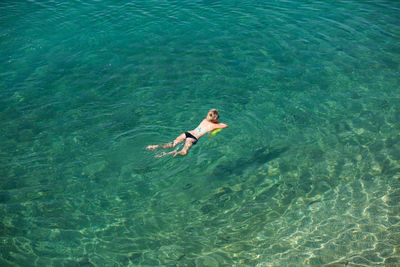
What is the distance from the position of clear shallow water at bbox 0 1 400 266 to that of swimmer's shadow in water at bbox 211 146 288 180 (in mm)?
55

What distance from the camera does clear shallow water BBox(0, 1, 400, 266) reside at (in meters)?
8.73

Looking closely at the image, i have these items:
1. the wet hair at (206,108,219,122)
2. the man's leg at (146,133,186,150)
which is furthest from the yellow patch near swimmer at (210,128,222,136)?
the man's leg at (146,133,186,150)

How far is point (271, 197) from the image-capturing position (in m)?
9.95

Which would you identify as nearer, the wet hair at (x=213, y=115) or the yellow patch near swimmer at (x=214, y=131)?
the wet hair at (x=213, y=115)

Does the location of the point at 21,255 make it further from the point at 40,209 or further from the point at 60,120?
the point at 60,120

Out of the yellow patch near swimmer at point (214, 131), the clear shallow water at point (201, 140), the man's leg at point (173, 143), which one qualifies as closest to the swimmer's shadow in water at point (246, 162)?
the clear shallow water at point (201, 140)

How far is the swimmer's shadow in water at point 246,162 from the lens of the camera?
421 inches

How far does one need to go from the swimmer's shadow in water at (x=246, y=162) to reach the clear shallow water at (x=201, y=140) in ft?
0.18

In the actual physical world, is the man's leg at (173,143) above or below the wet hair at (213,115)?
below

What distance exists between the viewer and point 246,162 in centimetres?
1104

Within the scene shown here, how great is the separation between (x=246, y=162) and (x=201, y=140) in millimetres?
1872

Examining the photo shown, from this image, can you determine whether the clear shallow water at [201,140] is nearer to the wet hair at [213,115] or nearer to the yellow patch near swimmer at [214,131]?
the yellow patch near swimmer at [214,131]

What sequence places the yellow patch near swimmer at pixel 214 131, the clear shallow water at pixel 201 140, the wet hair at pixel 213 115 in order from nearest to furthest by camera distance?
the clear shallow water at pixel 201 140, the wet hair at pixel 213 115, the yellow patch near swimmer at pixel 214 131

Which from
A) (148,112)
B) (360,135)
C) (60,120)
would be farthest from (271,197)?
(60,120)
